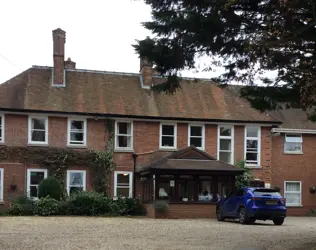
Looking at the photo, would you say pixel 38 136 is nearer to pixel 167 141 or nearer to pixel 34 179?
pixel 34 179

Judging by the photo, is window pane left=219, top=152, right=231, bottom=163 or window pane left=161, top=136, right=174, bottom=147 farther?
window pane left=219, top=152, right=231, bottom=163

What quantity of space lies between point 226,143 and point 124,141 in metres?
6.42

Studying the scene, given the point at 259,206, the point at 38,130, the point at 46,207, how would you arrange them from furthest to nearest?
the point at 38,130
the point at 46,207
the point at 259,206

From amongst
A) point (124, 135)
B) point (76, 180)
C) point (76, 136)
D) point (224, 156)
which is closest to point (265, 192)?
point (224, 156)

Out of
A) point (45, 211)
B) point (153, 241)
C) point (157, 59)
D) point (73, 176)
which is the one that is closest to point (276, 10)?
point (157, 59)

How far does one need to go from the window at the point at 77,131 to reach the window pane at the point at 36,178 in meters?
2.50

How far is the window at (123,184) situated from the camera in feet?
102

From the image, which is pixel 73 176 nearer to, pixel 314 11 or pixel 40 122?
pixel 40 122

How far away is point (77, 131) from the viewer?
102 feet

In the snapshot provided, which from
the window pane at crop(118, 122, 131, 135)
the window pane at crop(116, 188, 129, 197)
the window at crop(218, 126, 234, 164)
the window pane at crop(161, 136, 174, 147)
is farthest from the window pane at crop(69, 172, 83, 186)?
the window at crop(218, 126, 234, 164)

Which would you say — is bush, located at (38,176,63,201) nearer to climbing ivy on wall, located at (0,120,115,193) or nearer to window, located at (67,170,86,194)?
climbing ivy on wall, located at (0,120,115,193)

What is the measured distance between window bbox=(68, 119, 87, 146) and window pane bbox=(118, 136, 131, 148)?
2.11m

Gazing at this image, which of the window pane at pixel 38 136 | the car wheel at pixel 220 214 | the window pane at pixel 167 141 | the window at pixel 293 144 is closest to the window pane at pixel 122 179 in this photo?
the window pane at pixel 167 141

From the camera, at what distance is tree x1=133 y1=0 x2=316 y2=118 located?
1073 cm
